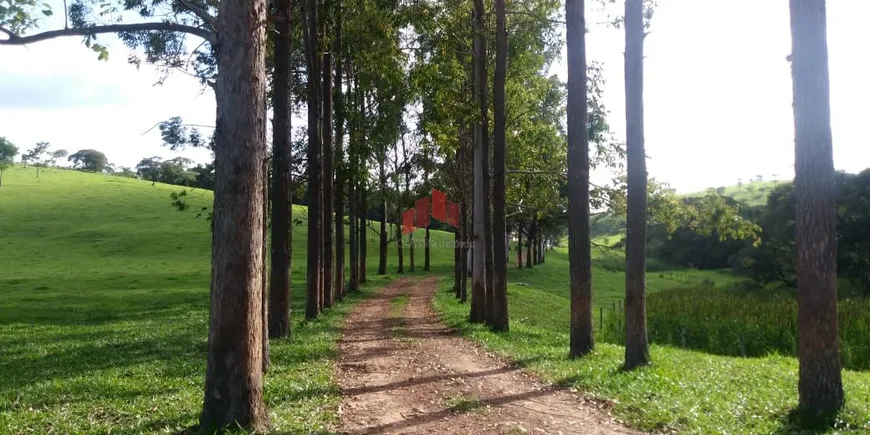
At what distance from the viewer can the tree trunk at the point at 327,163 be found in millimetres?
21606

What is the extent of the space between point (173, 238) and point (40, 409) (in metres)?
59.9

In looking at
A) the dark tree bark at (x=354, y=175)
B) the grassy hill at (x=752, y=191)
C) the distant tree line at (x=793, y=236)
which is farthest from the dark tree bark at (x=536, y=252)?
the grassy hill at (x=752, y=191)

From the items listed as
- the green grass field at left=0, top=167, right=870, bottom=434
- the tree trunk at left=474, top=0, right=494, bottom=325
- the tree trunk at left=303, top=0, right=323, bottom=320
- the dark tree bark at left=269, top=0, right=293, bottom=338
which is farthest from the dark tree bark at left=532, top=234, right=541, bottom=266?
the dark tree bark at left=269, top=0, right=293, bottom=338

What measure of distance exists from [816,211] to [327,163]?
1795 centimetres

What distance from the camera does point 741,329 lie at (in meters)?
21.2

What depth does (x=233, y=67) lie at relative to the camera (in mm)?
6859

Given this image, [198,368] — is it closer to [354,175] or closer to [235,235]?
[235,235]

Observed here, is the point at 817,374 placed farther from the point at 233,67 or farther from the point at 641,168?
the point at 233,67

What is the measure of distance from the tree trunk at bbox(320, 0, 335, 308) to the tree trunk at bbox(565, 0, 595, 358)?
929cm

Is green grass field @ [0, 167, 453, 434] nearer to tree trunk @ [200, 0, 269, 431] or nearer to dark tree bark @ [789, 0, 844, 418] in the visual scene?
tree trunk @ [200, 0, 269, 431]

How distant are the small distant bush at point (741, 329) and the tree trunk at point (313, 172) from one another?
11.0m

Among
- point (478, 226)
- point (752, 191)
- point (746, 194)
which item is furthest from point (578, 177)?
point (752, 191)

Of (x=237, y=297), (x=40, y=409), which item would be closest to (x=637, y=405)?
(x=237, y=297)

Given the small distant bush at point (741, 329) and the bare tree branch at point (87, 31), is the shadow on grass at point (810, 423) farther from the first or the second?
the small distant bush at point (741, 329)
